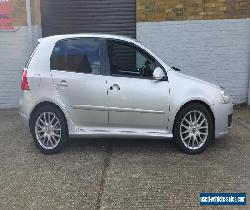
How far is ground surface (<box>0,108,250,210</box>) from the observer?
3908mm

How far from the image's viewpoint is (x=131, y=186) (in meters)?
4.22

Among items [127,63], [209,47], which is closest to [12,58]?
[127,63]

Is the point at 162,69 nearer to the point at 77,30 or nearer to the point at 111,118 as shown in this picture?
the point at 111,118

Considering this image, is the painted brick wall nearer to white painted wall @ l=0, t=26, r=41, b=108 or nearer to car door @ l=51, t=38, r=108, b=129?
white painted wall @ l=0, t=26, r=41, b=108

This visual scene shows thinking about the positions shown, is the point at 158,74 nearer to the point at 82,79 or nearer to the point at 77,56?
the point at 82,79

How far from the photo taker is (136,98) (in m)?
5.16

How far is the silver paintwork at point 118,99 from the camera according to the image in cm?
516

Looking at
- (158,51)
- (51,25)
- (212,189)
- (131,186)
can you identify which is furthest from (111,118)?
(51,25)

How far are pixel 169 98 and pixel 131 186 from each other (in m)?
1.59

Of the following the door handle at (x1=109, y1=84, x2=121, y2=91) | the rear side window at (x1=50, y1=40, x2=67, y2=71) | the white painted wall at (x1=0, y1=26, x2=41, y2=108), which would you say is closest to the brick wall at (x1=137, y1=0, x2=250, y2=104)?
the white painted wall at (x1=0, y1=26, x2=41, y2=108)

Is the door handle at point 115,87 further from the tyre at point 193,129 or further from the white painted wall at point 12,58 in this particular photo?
the white painted wall at point 12,58

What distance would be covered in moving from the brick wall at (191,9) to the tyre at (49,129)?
411 centimetres

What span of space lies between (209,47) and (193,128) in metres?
3.77

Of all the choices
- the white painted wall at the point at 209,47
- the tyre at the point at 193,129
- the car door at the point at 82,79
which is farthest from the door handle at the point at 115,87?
→ the white painted wall at the point at 209,47
